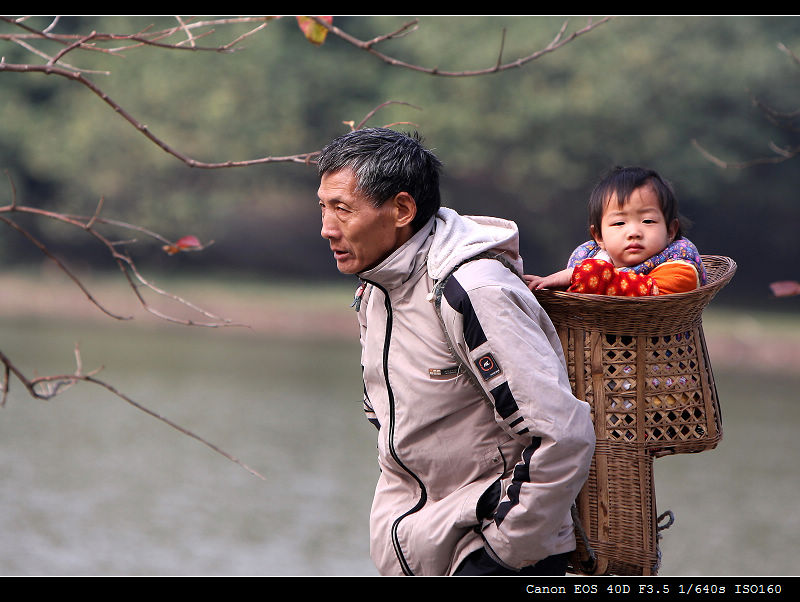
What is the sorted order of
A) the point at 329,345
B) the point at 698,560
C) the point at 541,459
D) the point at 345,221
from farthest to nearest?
the point at 329,345
the point at 698,560
the point at 345,221
the point at 541,459

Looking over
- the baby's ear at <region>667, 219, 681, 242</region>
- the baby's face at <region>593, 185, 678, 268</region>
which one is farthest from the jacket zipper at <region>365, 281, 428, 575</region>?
the baby's ear at <region>667, 219, 681, 242</region>

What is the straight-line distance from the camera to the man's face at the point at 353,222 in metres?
2.15

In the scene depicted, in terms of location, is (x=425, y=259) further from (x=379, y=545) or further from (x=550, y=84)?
(x=550, y=84)

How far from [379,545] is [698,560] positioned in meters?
6.04

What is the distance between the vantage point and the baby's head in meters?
2.62

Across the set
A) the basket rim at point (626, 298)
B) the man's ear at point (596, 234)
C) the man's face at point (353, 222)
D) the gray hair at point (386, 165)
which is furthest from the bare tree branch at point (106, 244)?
the man's ear at point (596, 234)

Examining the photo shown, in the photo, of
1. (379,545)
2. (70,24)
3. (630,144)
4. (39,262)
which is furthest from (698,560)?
(70,24)

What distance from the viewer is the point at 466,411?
6.96ft

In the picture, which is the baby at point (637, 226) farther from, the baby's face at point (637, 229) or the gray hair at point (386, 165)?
the gray hair at point (386, 165)

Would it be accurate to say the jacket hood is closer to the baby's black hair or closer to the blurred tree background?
the baby's black hair

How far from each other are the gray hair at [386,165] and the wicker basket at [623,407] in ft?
1.06

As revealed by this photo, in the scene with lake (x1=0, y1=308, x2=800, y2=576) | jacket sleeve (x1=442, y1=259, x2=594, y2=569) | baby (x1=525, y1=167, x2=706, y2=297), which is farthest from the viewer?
lake (x1=0, y1=308, x2=800, y2=576)

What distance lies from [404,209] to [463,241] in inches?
5.6

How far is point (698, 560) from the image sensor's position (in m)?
7.68
